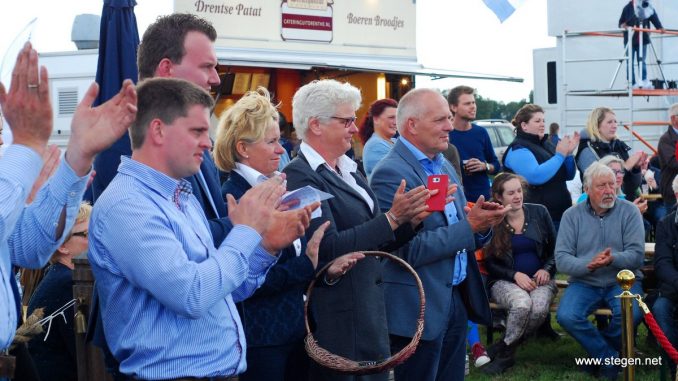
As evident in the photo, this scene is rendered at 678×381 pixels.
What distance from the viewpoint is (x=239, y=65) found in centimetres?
1255

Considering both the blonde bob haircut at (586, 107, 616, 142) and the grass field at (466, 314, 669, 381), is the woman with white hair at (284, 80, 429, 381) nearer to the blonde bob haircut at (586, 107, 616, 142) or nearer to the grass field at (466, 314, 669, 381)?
the grass field at (466, 314, 669, 381)

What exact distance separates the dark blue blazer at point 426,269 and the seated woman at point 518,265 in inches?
113

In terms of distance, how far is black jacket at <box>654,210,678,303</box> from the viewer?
795 cm

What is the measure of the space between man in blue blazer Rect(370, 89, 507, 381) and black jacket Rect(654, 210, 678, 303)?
9.39 ft

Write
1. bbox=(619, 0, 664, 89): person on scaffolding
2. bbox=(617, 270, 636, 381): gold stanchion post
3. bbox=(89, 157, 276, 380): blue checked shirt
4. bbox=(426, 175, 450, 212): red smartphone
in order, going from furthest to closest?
bbox=(619, 0, 664, 89): person on scaffolding
bbox=(617, 270, 636, 381): gold stanchion post
bbox=(426, 175, 450, 212): red smartphone
bbox=(89, 157, 276, 380): blue checked shirt

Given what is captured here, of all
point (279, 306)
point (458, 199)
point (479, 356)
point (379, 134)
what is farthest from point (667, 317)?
point (279, 306)

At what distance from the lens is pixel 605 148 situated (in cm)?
1056

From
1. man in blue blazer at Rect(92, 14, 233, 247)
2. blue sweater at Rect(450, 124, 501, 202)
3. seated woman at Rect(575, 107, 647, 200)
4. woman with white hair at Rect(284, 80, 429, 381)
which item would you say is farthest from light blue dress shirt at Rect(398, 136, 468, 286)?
seated woman at Rect(575, 107, 647, 200)

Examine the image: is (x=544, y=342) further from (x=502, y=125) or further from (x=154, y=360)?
(x=502, y=125)

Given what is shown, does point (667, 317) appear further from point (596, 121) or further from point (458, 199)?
point (458, 199)

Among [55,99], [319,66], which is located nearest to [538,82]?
[319,66]

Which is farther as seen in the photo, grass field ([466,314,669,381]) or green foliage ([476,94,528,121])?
green foliage ([476,94,528,121])

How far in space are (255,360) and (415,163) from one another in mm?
1672

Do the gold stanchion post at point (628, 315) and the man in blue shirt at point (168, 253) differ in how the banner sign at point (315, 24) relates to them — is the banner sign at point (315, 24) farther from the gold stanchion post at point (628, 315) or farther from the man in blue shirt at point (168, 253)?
the man in blue shirt at point (168, 253)
